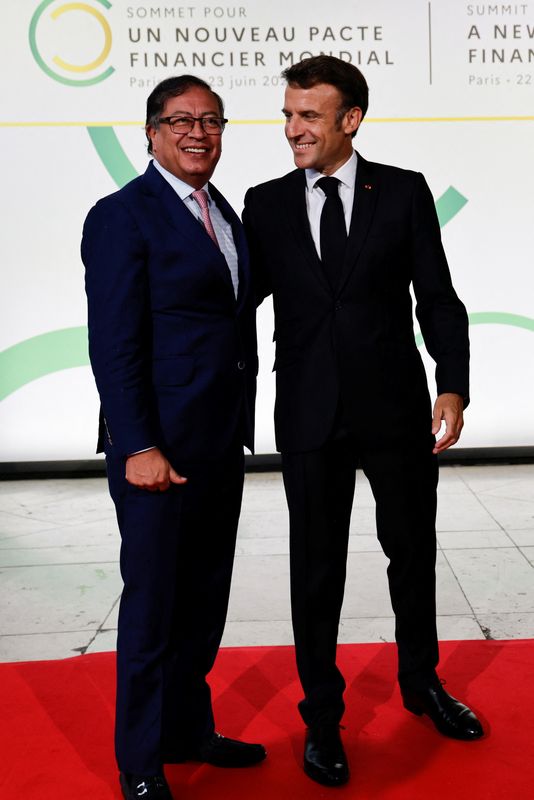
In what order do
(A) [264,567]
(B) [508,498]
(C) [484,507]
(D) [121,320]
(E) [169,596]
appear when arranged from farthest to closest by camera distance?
(B) [508,498], (C) [484,507], (A) [264,567], (E) [169,596], (D) [121,320]

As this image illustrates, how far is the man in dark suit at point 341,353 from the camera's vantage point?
6.95 ft

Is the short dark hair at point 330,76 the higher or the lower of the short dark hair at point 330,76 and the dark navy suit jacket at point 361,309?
the higher

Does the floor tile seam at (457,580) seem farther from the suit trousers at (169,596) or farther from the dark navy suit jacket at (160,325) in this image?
the dark navy suit jacket at (160,325)

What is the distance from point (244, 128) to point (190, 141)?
3.20 m

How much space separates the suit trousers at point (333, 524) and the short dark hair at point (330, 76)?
0.71 m

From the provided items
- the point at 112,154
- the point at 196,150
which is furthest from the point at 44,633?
the point at 112,154

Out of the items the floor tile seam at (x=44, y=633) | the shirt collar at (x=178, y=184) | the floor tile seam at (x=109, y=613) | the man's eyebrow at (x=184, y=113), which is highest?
the man's eyebrow at (x=184, y=113)

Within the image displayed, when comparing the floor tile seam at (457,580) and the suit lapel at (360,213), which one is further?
the floor tile seam at (457,580)

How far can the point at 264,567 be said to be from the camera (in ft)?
12.2

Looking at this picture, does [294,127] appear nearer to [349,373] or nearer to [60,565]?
[349,373]

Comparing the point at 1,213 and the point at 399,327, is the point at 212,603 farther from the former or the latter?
the point at 1,213

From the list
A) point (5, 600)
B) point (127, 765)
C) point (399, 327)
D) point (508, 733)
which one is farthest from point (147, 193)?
point (5, 600)

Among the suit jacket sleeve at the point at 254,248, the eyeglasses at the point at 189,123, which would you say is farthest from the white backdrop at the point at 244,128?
the eyeglasses at the point at 189,123

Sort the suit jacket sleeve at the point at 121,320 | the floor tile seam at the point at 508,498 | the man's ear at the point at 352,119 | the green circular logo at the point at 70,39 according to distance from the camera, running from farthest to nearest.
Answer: the green circular logo at the point at 70,39 < the floor tile seam at the point at 508,498 < the man's ear at the point at 352,119 < the suit jacket sleeve at the point at 121,320
